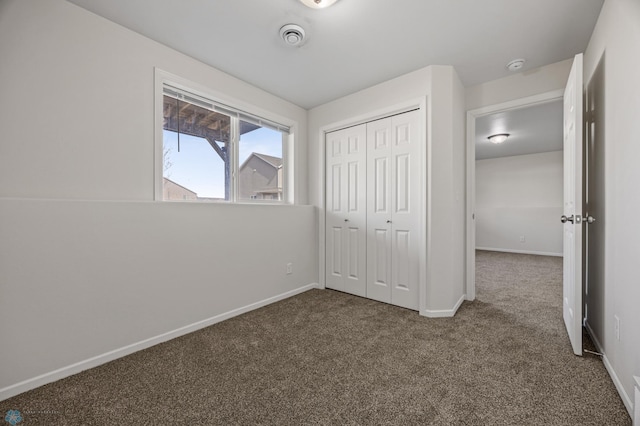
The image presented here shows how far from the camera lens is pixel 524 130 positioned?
4.62 meters

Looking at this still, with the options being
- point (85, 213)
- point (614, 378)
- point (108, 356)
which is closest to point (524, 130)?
point (614, 378)

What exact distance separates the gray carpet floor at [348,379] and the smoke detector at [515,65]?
2.28 meters

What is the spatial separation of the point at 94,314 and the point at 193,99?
6.04 feet

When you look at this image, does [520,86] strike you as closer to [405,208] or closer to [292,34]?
[405,208]

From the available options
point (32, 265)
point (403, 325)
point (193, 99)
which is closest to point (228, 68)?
point (193, 99)

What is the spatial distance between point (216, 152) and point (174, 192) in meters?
0.58

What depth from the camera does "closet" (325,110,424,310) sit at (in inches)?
107

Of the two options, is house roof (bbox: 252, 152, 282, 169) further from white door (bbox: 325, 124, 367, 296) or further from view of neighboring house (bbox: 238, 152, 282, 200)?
white door (bbox: 325, 124, 367, 296)

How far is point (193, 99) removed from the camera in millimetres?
2469

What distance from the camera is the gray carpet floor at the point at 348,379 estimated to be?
1320 mm

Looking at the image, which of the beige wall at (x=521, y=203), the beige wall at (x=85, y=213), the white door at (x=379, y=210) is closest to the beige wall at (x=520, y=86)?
the white door at (x=379, y=210)

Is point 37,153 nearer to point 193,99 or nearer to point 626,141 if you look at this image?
point 193,99

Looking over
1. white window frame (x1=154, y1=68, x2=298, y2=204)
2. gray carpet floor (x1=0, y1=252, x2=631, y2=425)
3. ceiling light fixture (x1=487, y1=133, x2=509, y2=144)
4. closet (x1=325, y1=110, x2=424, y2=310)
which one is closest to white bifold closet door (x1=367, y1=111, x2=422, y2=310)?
closet (x1=325, y1=110, x2=424, y2=310)

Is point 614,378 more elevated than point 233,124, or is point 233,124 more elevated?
point 233,124
